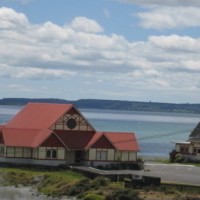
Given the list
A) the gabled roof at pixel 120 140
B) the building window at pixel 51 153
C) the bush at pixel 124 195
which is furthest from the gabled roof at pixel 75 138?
the bush at pixel 124 195

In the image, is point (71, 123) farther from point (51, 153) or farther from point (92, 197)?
point (92, 197)

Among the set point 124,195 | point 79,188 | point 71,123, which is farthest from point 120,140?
point 124,195

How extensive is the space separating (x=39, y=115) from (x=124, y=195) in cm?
2359

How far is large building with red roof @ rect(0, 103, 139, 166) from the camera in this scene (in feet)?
214

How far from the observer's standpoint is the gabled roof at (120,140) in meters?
66.5

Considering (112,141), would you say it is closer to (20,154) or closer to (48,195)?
(20,154)

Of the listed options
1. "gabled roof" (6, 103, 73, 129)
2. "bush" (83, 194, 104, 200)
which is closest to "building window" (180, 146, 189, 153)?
"gabled roof" (6, 103, 73, 129)

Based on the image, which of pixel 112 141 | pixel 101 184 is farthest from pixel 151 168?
pixel 101 184

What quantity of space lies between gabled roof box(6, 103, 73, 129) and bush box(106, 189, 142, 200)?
62.2ft

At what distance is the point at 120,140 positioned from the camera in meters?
68.1

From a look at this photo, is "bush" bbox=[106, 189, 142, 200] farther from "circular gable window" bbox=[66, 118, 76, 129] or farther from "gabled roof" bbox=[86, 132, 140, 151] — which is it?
"circular gable window" bbox=[66, 118, 76, 129]

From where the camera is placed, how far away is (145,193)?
51.3 metres

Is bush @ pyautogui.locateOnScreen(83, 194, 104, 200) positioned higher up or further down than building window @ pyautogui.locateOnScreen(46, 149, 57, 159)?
further down

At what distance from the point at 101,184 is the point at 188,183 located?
20.6ft
